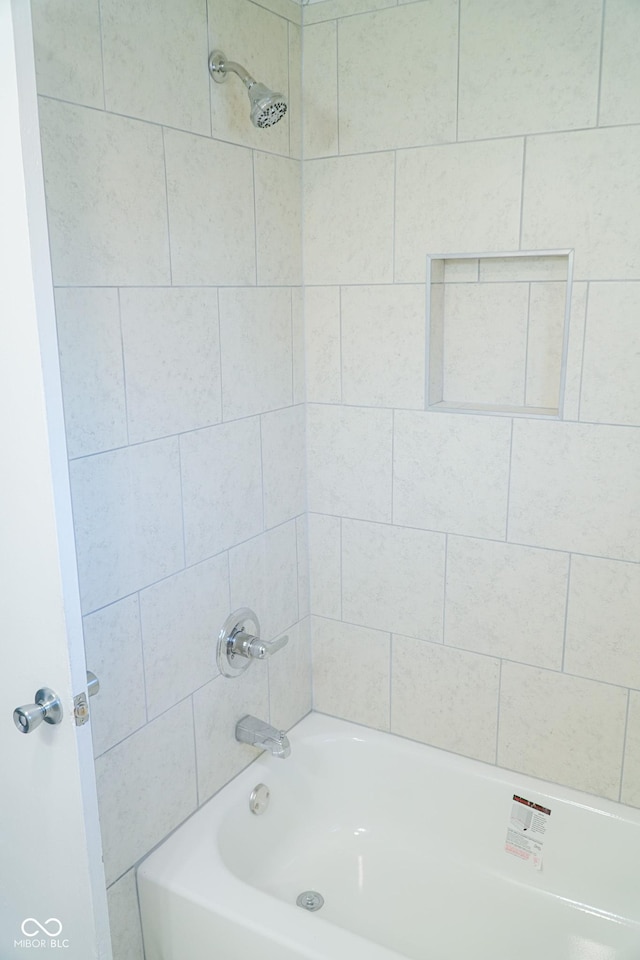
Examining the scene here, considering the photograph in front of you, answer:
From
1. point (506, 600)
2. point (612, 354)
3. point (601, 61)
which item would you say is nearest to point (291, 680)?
point (506, 600)

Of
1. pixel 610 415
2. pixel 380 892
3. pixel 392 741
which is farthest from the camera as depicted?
pixel 392 741

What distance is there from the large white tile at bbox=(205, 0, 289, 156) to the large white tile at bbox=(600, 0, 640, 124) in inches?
29.9

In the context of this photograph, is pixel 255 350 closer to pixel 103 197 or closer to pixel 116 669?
pixel 103 197

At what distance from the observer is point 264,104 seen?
155 centimetres

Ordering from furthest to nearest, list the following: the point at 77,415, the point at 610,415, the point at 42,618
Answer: the point at 610,415, the point at 77,415, the point at 42,618

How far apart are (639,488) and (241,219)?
3.67 feet

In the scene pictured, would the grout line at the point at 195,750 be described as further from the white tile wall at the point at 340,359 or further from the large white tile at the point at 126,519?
the large white tile at the point at 126,519

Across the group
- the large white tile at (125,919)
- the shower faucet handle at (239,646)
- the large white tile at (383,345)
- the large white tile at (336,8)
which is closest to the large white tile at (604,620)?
the large white tile at (383,345)

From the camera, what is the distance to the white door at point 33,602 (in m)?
1.10

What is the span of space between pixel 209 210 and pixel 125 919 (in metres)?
1.59

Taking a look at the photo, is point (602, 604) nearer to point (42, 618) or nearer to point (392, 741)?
point (392, 741)

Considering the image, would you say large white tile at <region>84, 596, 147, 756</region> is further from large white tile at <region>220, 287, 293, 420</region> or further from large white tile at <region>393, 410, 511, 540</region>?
large white tile at <region>393, 410, 511, 540</region>

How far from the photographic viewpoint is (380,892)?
2.06 metres

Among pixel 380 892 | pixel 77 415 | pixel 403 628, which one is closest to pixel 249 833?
pixel 380 892
